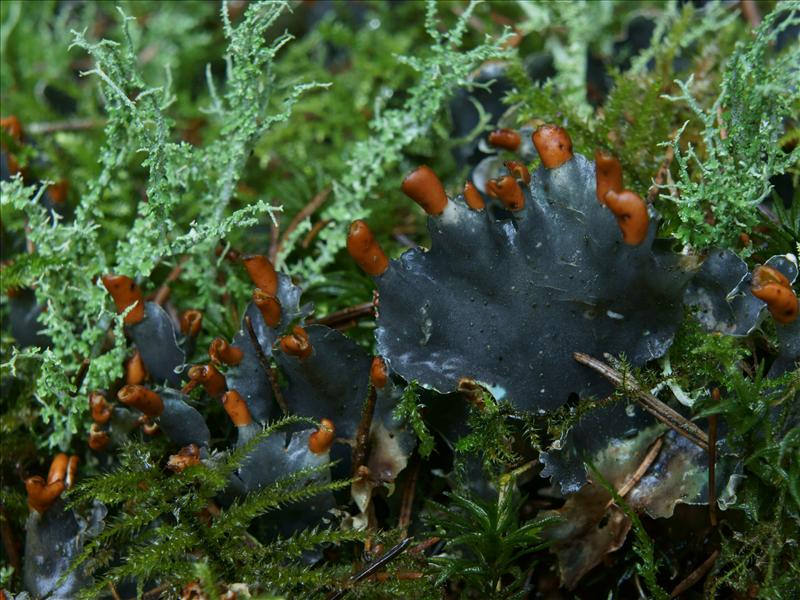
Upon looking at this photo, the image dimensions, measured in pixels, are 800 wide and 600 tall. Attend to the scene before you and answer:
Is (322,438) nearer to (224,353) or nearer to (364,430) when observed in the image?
(364,430)

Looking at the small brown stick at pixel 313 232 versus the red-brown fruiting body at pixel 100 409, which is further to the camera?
the small brown stick at pixel 313 232

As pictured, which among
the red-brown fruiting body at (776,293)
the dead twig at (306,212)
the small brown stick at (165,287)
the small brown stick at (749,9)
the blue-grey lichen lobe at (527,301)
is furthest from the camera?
the small brown stick at (749,9)

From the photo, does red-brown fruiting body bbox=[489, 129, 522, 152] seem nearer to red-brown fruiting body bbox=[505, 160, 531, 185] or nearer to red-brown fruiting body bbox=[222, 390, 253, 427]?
red-brown fruiting body bbox=[505, 160, 531, 185]

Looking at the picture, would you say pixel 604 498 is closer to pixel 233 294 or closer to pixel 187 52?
pixel 233 294

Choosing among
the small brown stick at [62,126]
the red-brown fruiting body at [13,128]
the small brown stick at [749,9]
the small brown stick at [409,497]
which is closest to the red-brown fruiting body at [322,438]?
the small brown stick at [409,497]

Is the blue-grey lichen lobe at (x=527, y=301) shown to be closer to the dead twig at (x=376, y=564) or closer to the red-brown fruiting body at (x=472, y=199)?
the red-brown fruiting body at (x=472, y=199)

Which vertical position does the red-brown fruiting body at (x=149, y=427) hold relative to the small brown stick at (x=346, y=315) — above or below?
below

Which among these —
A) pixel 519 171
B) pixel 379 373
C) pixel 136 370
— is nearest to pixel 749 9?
pixel 519 171
